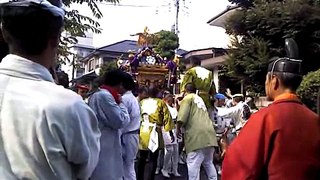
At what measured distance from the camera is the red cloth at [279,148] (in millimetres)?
2879

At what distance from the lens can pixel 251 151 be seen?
291 cm

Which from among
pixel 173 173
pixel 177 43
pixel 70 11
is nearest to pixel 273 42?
pixel 173 173

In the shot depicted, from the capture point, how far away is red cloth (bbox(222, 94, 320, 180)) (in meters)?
2.88

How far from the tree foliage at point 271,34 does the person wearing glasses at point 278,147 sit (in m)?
9.56

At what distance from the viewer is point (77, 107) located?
6.07ft

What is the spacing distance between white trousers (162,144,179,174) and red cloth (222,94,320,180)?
6.71 metres

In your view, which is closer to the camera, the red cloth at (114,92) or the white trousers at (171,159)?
the red cloth at (114,92)

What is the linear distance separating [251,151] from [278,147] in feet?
0.53

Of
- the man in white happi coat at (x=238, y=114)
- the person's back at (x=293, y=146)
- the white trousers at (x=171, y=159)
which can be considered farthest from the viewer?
the white trousers at (x=171, y=159)

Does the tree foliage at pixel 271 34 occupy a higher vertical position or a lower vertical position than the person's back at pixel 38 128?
higher

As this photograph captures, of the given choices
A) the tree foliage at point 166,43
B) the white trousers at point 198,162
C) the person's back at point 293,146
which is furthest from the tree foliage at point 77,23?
the tree foliage at point 166,43

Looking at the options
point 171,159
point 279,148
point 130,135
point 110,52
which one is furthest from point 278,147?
point 110,52

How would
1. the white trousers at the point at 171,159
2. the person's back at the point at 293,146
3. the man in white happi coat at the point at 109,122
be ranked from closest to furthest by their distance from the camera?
the person's back at the point at 293,146 < the man in white happi coat at the point at 109,122 < the white trousers at the point at 171,159

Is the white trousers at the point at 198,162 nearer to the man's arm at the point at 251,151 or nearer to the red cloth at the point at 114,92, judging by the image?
the red cloth at the point at 114,92
